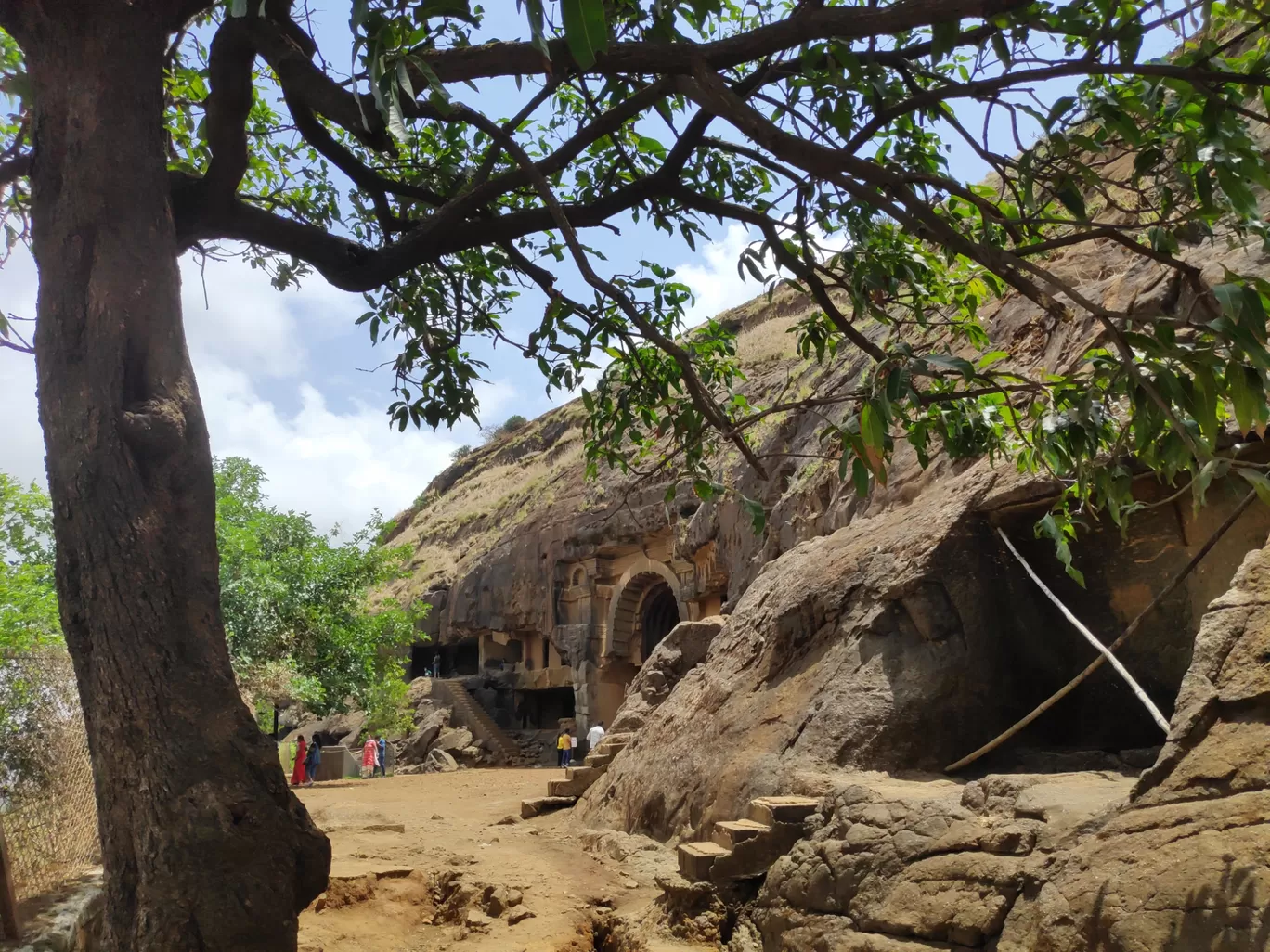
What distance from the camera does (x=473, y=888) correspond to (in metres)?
6.75

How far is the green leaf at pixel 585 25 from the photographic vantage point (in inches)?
73.9

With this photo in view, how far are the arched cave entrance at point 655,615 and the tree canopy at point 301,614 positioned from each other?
21.0ft

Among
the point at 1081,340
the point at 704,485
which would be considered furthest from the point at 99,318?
the point at 1081,340

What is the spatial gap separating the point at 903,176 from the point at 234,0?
2.48 metres

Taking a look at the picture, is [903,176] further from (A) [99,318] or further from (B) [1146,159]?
(A) [99,318]

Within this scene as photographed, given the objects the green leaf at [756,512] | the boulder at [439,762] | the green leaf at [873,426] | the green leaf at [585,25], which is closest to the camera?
the green leaf at [585,25]

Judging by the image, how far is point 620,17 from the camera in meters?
5.26

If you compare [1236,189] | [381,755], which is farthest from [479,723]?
[1236,189]

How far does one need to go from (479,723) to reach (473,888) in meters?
20.9

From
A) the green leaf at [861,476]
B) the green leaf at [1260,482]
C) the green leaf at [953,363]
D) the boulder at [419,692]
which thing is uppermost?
the green leaf at [953,363]

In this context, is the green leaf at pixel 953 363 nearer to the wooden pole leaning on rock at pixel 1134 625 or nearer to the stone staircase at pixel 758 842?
the wooden pole leaning on rock at pixel 1134 625

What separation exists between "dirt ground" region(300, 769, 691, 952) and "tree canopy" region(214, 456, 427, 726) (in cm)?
1032

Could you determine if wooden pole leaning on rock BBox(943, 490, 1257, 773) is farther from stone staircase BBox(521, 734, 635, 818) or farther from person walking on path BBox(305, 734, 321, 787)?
person walking on path BBox(305, 734, 321, 787)

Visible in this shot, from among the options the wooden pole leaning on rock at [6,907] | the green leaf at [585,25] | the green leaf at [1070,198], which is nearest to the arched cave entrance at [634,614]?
the wooden pole leaning on rock at [6,907]
